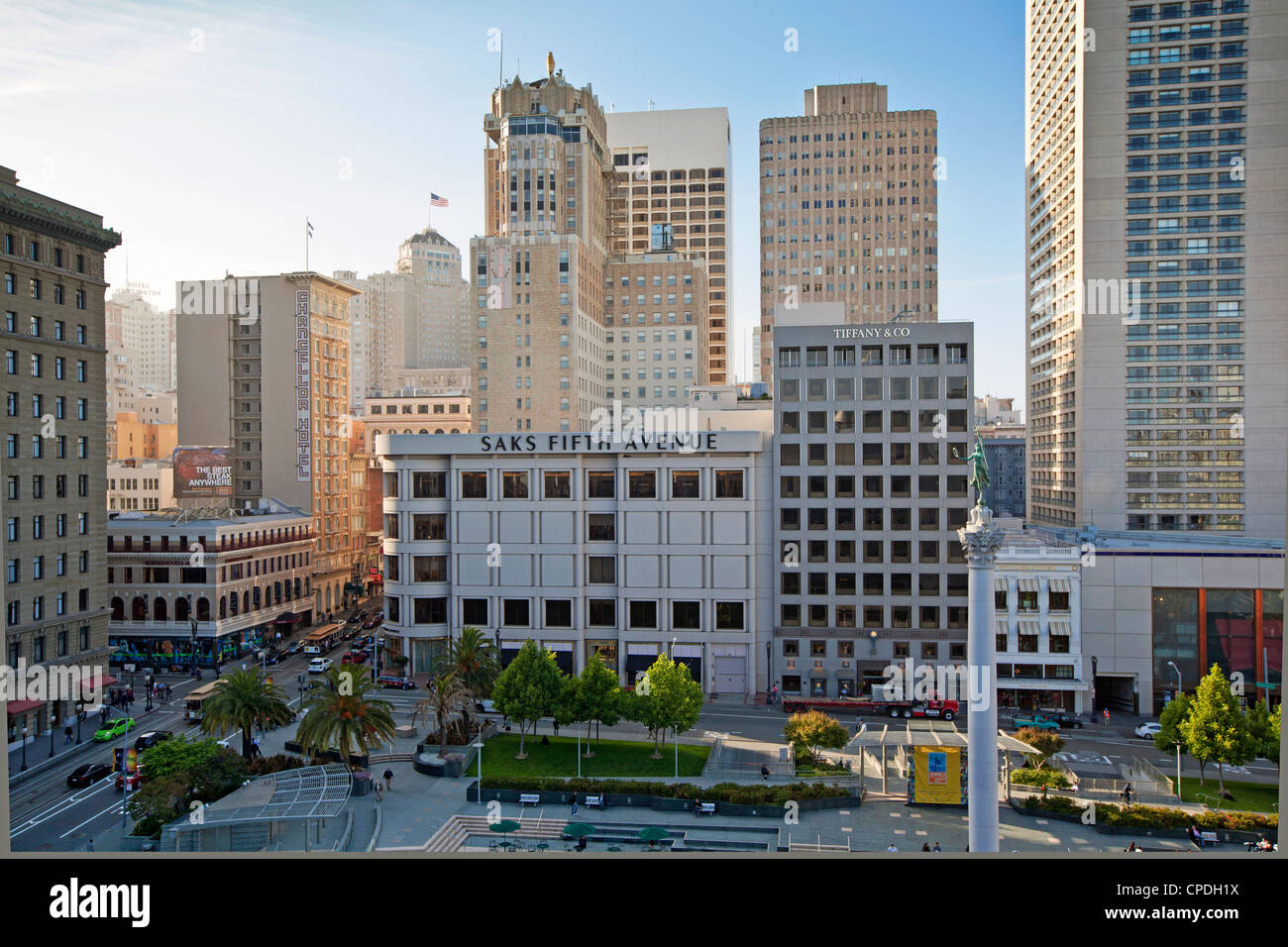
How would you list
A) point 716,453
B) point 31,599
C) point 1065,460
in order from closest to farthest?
point 31,599
point 716,453
point 1065,460

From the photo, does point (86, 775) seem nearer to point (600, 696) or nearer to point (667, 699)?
point (600, 696)

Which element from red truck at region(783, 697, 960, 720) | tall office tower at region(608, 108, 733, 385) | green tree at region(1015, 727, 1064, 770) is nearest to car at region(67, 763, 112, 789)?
red truck at region(783, 697, 960, 720)

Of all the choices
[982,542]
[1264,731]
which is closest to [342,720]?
[982,542]

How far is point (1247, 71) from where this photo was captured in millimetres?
67750

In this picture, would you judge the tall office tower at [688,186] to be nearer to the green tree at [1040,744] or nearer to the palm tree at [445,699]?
the palm tree at [445,699]

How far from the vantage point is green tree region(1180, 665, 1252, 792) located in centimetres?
3266

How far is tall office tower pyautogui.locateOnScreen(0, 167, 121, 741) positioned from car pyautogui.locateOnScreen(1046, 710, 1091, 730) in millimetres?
49336

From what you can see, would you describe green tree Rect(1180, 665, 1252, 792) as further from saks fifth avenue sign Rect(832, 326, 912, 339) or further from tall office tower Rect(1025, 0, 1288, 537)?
tall office tower Rect(1025, 0, 1288, 537)

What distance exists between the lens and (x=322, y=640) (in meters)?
61.8

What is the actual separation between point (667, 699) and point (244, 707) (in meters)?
16.5
